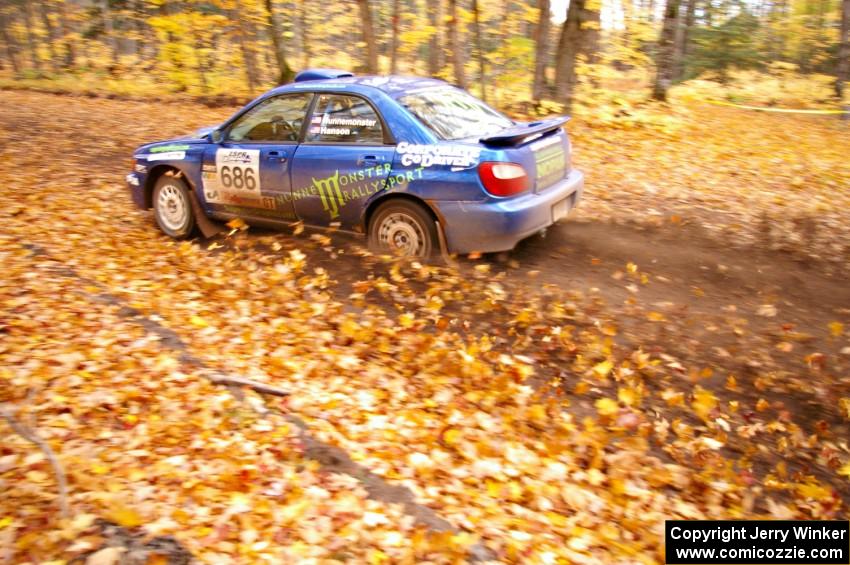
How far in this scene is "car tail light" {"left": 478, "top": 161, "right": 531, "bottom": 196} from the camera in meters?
5.41

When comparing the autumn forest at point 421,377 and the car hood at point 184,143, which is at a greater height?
the car hood at point 184,143

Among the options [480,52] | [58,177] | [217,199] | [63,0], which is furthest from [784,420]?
[63,0]

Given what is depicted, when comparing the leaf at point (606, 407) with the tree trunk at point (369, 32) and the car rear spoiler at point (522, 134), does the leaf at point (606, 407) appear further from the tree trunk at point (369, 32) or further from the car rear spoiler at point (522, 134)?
the tree trunk at point (369, 32)

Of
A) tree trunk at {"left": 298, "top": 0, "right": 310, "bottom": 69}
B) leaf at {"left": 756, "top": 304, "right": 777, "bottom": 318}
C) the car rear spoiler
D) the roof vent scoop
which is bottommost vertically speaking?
leaf at {"left": 756, "top": 304, "right": 777, "bottom": 318}

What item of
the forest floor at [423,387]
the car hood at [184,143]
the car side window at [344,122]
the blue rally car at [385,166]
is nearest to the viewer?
the forest floor at [423,387]

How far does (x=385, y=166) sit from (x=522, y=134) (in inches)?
50.2

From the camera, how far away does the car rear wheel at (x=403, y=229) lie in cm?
587

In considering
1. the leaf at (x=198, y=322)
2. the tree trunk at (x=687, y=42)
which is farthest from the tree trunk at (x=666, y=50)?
the leaf at (x=198, y=322)

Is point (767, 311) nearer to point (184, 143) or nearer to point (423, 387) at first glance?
point (423, 387)

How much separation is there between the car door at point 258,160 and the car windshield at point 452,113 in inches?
45.4

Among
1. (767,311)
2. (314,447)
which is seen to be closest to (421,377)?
(314,447)

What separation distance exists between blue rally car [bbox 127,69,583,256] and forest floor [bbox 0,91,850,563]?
0.42 metres

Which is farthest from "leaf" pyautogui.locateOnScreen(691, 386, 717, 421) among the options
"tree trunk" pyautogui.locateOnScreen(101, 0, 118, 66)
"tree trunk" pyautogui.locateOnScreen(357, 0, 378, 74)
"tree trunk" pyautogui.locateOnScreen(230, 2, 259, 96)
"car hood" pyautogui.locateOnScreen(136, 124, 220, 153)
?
"tree trunk" pyautogui.locateOnScreen(101, 0, 118, 66)

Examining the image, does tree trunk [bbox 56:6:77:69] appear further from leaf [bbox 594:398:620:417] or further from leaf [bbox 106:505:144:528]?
leaf [bbox 594:398:620:417]
